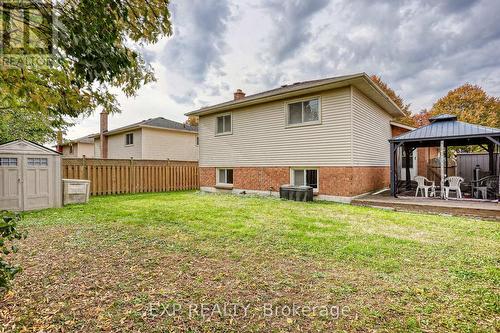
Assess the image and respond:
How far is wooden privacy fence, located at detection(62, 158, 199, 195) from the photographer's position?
12.2 m

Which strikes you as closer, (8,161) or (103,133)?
→ (8,161)

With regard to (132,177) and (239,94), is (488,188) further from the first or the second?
(132,177)

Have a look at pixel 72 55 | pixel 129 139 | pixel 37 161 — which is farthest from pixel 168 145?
pixel 72 55

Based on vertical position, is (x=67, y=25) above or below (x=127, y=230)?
above

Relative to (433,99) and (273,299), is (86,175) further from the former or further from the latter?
(433,99)

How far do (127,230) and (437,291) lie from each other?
19.3ft

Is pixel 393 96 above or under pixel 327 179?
above

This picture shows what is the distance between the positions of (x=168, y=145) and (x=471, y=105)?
35.3 meters

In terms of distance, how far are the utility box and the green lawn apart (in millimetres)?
3078

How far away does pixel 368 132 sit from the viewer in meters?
11.4

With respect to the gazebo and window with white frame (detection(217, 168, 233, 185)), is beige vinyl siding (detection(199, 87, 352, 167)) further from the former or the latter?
the gazebo

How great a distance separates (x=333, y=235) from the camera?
5.37 metres

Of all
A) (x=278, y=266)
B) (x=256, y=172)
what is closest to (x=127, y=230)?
(x=278, y=266)

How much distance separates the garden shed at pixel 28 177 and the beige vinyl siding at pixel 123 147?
11.0m
